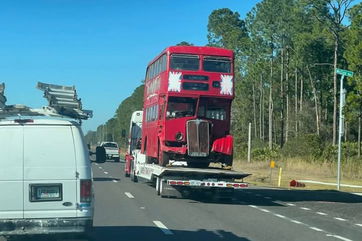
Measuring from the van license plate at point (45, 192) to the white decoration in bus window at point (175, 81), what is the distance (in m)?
12.9

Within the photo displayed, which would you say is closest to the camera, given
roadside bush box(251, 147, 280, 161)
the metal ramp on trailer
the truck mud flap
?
the metal ramp on trailer

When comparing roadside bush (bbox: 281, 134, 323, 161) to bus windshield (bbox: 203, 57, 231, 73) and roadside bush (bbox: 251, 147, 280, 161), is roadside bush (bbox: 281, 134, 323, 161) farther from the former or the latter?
bus windshield (bbox: 203, 57, 231, 73)

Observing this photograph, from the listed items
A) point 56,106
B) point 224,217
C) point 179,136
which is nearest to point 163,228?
point 224,217

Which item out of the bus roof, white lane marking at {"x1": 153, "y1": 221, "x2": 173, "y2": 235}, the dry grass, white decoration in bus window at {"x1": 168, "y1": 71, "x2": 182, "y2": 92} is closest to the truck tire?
white decoration in bus window at {"x1": 168, "y1": 71, "x2": 182, "y2": 92}

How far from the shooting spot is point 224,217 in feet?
55.8

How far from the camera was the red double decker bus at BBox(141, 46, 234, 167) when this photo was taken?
22531 mm

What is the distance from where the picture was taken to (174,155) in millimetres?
23062

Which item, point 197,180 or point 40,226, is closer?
point 40,226

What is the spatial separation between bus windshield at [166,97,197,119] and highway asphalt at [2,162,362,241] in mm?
2881

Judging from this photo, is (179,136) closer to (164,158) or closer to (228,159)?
(164,158)

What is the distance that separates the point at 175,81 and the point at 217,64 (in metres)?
1.56

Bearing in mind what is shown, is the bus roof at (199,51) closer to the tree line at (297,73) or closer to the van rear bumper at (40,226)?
the van rear bumper at (40,226)

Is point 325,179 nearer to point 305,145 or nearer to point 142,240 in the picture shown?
point 305,145

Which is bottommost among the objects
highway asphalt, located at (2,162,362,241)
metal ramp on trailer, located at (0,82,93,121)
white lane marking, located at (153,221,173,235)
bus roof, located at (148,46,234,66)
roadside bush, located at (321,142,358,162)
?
highway asphalt, located at (2,162,362,241)
